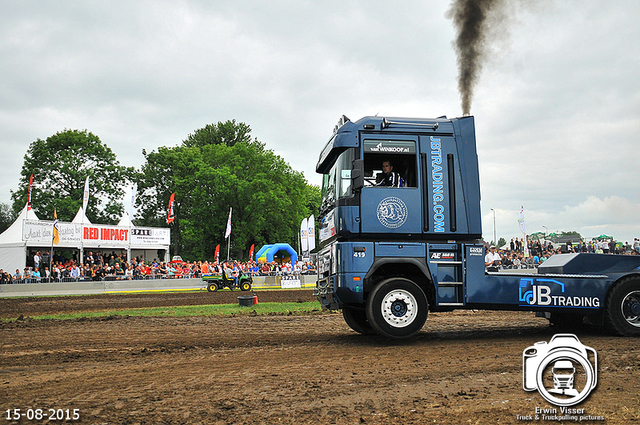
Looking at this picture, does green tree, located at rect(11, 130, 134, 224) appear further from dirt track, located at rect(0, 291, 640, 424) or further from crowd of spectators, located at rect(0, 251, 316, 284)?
dirt track, located at rect(0, 291, 640, 424)

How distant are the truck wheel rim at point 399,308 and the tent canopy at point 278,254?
3921cm

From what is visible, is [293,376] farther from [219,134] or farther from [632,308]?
[219,134]

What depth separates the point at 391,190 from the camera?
8.59 m

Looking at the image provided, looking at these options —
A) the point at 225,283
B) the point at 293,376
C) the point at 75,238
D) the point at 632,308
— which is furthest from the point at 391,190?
the point at 75,238

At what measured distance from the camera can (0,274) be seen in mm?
29781

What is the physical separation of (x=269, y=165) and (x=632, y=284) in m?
50.3

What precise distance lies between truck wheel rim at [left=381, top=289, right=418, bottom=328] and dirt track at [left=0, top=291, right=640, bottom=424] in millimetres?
426

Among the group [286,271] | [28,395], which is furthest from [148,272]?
[28,395]

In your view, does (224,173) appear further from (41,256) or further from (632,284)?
(632,284)

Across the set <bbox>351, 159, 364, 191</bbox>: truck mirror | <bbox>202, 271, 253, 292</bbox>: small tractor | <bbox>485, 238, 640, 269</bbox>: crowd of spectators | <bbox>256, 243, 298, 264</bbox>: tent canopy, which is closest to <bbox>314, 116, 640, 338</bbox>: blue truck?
<bbox>351, 159, 364, 191</bbox>: truck mirror

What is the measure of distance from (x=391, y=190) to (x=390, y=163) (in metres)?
0.57

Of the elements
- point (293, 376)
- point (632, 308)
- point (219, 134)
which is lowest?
point (293, 376)

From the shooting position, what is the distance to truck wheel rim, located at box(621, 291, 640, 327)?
8.95m

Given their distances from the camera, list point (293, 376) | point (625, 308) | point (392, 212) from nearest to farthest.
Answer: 1. point (293, 376)
2. point (392, 212)
3. point (625, 308)
